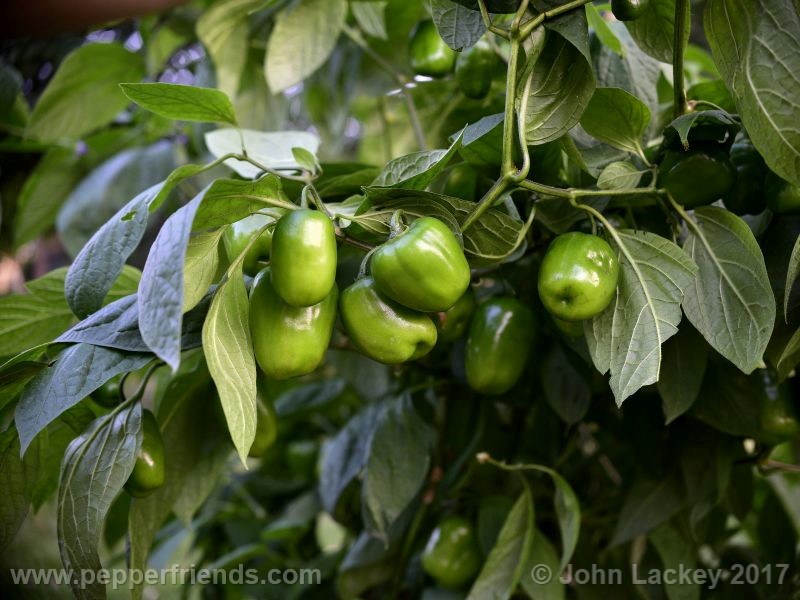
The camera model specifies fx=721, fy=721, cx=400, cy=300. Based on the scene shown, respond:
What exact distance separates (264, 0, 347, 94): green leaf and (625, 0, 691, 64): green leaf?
38cm

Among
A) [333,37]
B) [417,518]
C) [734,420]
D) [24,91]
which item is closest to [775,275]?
[734,420]

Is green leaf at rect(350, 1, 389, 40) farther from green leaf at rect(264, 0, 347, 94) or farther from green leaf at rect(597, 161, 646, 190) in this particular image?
green leaf at rect(597, 161, 646, 190)

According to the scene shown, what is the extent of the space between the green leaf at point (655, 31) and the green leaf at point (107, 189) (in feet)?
2.05

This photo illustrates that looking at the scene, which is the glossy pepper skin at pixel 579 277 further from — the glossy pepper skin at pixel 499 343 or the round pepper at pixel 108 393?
the round pepper at pixel 108 393

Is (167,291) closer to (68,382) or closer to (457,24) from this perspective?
(68,382)

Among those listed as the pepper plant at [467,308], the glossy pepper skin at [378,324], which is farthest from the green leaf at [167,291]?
the glossy pepper skin at [378,324]

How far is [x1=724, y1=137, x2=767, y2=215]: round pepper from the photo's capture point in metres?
0.47

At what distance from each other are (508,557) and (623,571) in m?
0.19

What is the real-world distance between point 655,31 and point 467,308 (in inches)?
9.0

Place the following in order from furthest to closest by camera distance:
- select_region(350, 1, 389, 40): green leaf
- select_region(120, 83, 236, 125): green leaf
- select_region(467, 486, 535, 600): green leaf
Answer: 1. select_region(350, 1, 389, 40): green leaf
2. select_region(467, 486, 535, 600): green leaf
3. select_region(120, 83, 236, 125): green leaf

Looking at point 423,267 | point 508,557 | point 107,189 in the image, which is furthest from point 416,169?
point 107,189

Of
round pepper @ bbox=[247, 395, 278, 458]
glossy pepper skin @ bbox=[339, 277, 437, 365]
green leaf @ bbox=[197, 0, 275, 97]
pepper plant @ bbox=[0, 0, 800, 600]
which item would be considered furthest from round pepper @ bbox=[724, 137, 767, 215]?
green leaf @ bbox=[197, 0, 275, 97]

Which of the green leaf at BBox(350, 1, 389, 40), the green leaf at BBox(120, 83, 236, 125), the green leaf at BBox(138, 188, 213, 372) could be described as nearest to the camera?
the green leaf at BBox(138, 188, 213, 372)

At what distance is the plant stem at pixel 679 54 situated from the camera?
42cm
